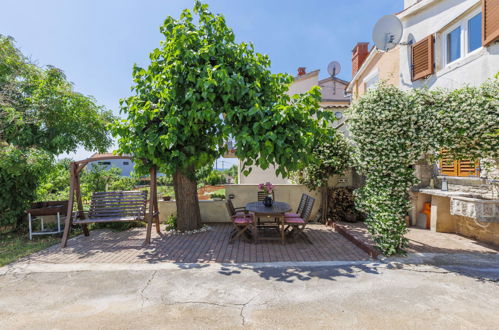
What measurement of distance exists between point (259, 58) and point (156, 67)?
2.64 metres

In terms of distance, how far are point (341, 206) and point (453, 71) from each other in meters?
4.96

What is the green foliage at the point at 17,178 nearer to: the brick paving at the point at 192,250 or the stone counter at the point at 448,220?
Result: the brick paving at the point at 192,250

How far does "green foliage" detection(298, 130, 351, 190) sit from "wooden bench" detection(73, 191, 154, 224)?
4987 mm

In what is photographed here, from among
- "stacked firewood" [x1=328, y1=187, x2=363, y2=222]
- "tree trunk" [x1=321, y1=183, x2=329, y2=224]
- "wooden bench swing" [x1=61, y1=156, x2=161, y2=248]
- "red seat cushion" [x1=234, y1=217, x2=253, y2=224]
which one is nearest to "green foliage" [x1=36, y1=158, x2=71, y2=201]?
"wooden bench swing" [x1=61, y1=156, x2=161, y2=248]

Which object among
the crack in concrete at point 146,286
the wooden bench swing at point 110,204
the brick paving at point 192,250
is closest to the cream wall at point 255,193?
the brick paving at point 192,250

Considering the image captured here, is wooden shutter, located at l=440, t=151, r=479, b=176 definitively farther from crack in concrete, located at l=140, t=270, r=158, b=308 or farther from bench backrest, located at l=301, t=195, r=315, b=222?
crack in concrete, located at l=140, t=270, r=158, b=308

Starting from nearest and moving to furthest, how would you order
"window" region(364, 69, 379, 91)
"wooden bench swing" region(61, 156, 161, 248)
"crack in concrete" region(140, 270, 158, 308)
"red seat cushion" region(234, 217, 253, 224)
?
"crack in concrete" region(140, 270, 158, 308), "red seat cushion" region(234, 217, 253, 224), "wooden bench swing" region(61, 156, 161, 248), "window" region(364, 69, 379, 91)

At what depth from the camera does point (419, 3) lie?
308 inches

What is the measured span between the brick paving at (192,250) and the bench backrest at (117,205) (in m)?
0.66

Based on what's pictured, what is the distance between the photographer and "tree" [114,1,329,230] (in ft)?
17.1

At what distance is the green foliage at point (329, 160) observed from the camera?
780 cm

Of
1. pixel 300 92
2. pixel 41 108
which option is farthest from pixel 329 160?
pixel 41 108

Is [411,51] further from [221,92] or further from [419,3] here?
[221,92]

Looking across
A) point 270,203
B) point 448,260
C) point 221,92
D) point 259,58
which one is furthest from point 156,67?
point 448,260
